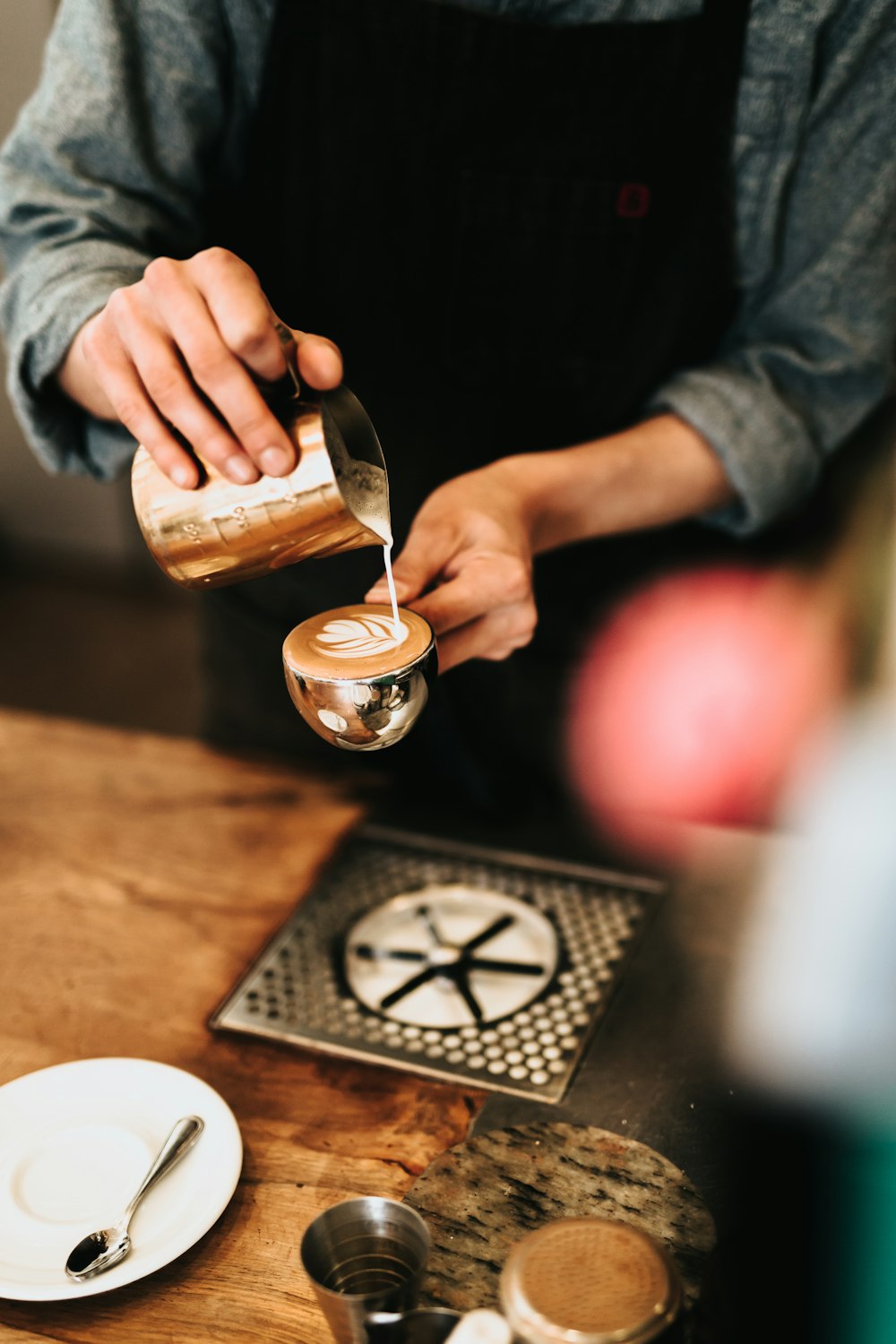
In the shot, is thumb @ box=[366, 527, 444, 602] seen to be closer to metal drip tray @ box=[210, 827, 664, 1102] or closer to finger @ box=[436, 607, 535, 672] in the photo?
finger @ box=[436, 607, 535, 672]

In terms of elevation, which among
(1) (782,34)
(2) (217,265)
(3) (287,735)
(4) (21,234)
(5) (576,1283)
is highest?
(1) (782,34)

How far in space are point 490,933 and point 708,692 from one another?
878 mm

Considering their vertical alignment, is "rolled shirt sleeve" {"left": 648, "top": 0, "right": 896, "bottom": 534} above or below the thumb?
above

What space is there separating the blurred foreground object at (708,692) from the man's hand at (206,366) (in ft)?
3.34

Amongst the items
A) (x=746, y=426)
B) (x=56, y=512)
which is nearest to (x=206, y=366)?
(x=746, y=426)

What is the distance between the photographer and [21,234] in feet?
4.86

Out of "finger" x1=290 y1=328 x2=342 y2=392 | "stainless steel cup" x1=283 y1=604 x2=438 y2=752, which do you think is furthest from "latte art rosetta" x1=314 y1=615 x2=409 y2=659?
"finger" x1=290 y1=328 x2=342 y2=392

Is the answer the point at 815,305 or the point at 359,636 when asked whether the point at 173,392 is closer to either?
the point at 359,636

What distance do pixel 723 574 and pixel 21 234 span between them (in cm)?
121

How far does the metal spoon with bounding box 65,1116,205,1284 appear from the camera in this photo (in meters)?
0.89

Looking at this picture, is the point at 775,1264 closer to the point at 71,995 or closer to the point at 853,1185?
the point at 853,1185

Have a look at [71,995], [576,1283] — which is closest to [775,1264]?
[576,1283]

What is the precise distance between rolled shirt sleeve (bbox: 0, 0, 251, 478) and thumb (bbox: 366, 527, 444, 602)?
471 millimetres

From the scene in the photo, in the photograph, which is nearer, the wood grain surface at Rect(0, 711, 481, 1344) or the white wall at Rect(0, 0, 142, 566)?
the wood grain surface at Rect(0, 711, 481, 1344)
